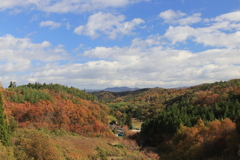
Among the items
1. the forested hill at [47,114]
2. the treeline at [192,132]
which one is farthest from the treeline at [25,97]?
the treeline at [192,132]

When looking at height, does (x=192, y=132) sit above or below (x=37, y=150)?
below

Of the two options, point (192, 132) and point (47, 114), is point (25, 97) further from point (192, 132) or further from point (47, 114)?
point (192, 132)

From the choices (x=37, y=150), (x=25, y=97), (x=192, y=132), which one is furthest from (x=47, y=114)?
(x=37, y=150)

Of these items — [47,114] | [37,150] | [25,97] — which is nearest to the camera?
[37,150]

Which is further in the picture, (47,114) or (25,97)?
(25,97)

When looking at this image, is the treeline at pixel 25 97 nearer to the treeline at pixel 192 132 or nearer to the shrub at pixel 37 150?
the treeline at pixel 192 132

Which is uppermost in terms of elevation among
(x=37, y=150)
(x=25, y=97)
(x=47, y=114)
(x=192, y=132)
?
(x=25, y=97)

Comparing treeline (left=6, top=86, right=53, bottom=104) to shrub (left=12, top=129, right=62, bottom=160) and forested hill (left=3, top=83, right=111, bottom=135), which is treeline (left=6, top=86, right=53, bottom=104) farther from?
shrub (left=12, top=129, right=62, bottom=160)

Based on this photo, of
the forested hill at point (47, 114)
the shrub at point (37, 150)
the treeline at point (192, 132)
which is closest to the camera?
the shrub at point (37, 150)

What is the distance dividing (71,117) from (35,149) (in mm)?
82383

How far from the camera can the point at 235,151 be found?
3434 cm

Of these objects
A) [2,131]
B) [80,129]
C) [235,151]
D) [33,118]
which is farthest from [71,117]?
[235,151]

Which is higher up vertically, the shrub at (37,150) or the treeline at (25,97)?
the treeline at (25,97)

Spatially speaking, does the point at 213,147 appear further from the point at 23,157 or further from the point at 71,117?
the point at 71,117
